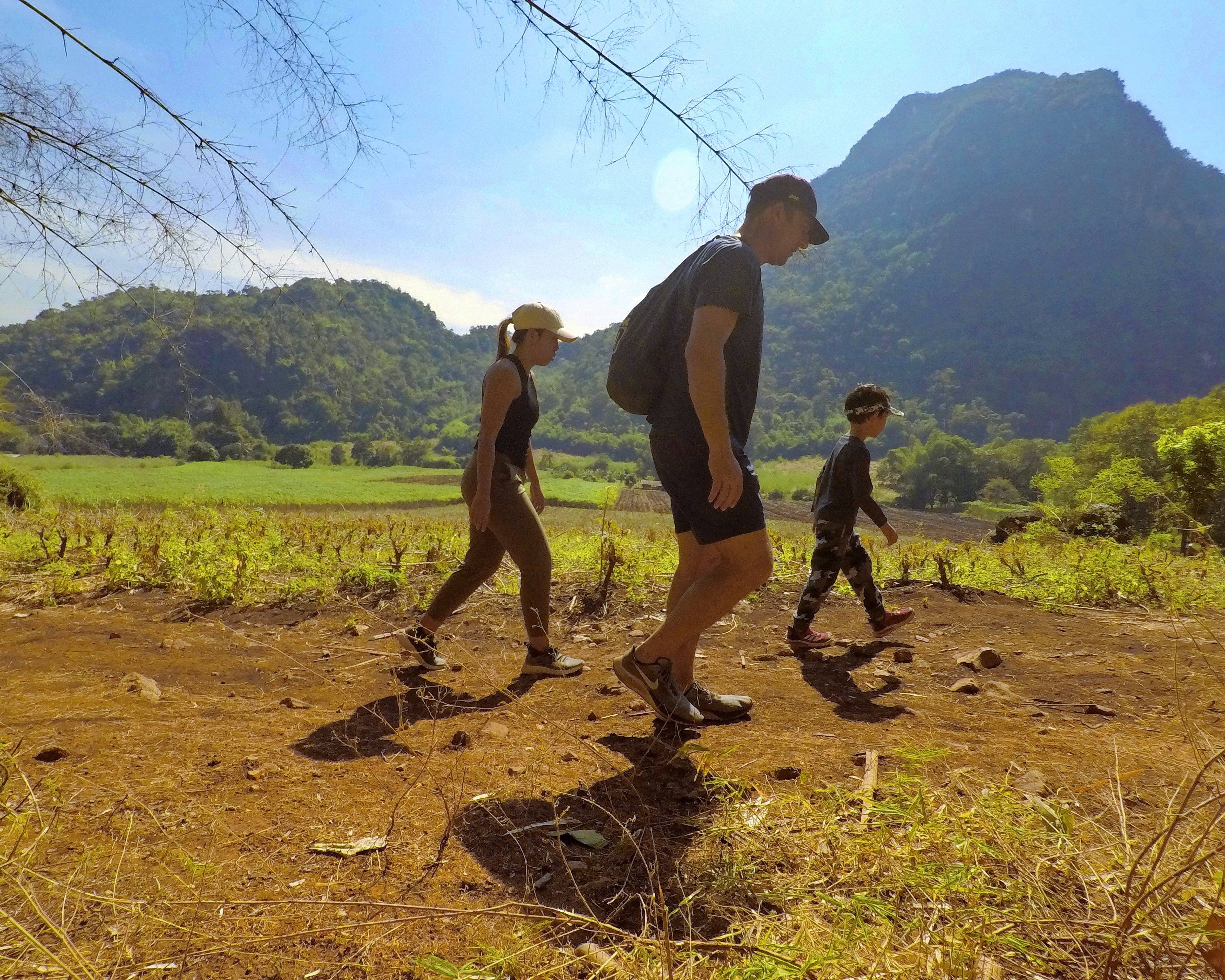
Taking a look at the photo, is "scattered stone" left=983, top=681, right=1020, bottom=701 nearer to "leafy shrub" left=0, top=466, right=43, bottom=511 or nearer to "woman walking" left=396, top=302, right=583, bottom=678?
"woman walking" left=396, top=302, right=583, bottom=678

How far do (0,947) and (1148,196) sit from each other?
169919mm

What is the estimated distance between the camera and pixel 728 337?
212cm

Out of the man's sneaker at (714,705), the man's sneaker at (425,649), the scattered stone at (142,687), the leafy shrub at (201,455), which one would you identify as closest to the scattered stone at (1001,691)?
the man's sneaker at (714,705)

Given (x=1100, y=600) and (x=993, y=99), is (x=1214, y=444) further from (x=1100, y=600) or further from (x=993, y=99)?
(x=993, y=99)

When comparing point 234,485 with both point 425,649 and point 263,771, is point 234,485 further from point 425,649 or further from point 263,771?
point 263,771

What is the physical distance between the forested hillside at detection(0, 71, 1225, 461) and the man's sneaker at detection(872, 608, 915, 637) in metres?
2.19

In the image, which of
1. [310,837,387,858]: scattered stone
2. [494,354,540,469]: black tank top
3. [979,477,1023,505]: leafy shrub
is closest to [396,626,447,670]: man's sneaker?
[494,354,540,469]: black tank top

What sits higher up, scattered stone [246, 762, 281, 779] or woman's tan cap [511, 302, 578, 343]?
woman's tan cap [511, 302, 578, 343]

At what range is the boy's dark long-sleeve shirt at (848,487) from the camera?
12.4ft

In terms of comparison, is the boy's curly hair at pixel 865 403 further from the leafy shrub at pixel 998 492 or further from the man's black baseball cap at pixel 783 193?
the leafy shrub at pixel 998 492

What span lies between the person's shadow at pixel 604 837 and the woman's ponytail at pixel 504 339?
211 centimetres

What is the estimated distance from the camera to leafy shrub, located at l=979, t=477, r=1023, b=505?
27094 millimetres

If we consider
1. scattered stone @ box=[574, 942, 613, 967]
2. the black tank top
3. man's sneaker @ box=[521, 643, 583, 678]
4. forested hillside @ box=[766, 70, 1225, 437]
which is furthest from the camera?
forested hillside @ box=[766, 70, 1225, 437]

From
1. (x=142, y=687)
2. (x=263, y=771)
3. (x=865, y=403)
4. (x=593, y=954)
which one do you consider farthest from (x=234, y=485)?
(x=593, y=954)
